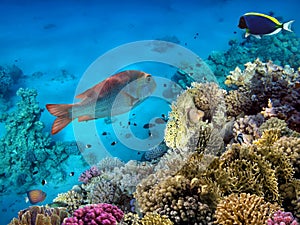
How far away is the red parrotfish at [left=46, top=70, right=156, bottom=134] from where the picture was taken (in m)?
3.13

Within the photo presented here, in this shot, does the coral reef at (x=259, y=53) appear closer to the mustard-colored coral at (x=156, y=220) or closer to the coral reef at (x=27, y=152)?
the coral reef at (x=27, y=152)

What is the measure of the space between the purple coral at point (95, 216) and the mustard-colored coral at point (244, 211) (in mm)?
1011

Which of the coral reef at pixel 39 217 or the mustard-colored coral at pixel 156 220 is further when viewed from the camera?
the coral reef at pixel 39 217

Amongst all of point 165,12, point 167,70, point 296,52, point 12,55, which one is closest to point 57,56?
point 12,55

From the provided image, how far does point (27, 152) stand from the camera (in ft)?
34.2

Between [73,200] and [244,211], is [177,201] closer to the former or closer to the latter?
[244,211]

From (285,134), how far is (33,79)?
18.5 m

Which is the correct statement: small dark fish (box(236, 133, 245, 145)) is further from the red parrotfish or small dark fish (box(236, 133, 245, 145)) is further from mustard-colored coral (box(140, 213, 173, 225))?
mustard-colored coral (box(140, 213, 173, 225))

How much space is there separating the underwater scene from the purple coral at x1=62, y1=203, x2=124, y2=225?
12 mm

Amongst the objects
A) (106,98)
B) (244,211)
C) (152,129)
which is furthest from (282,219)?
(152,129)

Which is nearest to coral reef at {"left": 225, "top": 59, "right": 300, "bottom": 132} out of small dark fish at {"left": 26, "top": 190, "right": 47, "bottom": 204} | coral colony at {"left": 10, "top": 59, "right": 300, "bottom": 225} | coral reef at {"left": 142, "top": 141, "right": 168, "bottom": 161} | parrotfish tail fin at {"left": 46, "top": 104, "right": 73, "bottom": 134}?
coral colony at {"left": 10, "top": 59, "right": 300, "bottom": 225}

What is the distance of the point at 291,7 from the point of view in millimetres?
35812

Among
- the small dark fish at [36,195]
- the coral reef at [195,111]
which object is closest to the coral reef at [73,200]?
the coral reef at [195,111]

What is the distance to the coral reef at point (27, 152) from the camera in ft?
33.5
